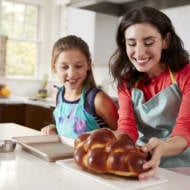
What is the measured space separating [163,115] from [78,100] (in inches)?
15.4

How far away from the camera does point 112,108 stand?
1403 mm

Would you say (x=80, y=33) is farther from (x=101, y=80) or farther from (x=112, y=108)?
(x=112, y=108)

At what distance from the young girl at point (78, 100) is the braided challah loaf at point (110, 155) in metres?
0.54

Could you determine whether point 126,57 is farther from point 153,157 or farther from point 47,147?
point 153,157

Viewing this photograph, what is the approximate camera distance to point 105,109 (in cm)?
138

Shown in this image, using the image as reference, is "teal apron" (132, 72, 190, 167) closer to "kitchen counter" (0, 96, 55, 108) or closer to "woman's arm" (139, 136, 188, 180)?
"woman's arm" (139, 136, 188, 180)

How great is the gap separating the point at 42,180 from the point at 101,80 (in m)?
2.88

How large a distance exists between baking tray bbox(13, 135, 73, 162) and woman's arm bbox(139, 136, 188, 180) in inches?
10.4

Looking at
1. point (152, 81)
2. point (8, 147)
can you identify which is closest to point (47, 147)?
point (8, 147)

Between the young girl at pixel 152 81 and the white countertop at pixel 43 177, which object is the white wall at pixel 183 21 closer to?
the young girl at pixel 152 81

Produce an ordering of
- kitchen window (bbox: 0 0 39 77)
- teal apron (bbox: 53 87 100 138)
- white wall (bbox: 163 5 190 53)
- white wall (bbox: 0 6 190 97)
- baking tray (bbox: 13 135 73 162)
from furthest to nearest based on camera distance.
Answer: kitchen window (bbox: 0 0 39 77) → white wall (bbox: 0 6 190 97) → white wall (bbox: 163 5 190 53) → teal apron (bbox: 53 87 100 138) → baking tray (bbox: 13 135 73 162)

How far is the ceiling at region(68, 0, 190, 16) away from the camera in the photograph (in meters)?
2.54

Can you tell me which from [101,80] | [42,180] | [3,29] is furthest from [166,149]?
[3,29]

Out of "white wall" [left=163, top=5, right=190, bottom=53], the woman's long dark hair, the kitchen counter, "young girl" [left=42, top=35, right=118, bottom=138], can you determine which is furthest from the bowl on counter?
the woman's long dark hair
